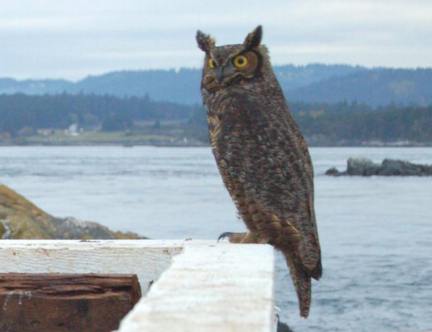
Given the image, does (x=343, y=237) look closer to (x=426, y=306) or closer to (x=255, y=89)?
(x=426, y=306)

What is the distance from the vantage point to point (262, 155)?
5516 millimetres

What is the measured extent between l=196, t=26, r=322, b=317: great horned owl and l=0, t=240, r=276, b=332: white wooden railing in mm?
1512

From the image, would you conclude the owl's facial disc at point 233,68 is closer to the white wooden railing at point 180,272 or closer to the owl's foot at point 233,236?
the owl's foot at point 233,236

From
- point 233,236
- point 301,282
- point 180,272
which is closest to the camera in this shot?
point 180,272

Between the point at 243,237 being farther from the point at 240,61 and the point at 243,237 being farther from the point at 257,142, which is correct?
the point at 240,61

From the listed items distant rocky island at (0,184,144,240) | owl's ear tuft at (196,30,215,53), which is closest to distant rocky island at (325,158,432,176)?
distant rocky island at (0,184,144,240)

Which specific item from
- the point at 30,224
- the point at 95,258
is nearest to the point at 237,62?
the point at 95,258

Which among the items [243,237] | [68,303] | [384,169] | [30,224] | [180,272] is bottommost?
[384,169]

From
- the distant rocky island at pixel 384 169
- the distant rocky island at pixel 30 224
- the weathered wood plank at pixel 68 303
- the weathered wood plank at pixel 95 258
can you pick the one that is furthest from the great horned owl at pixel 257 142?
the distant rocky island at pixel 384 169

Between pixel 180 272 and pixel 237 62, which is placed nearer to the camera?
pixel 180 272

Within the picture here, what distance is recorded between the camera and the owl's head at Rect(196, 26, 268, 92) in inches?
213

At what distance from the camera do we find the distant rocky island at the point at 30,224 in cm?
1466

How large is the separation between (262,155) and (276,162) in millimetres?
81

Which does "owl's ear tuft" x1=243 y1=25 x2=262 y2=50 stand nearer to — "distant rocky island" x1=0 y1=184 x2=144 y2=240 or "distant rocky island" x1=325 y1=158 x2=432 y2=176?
"distant rocky island" x1=0 y1=184 x2=144 y2=240
